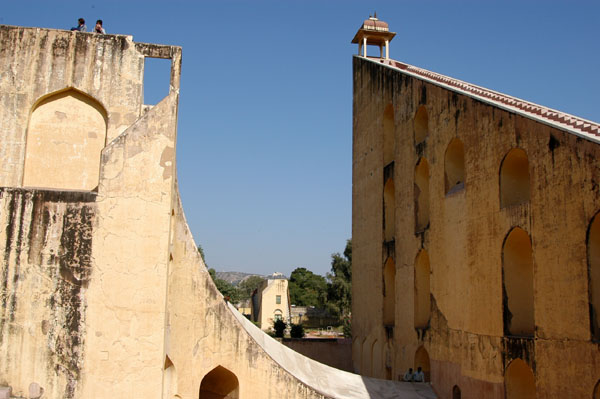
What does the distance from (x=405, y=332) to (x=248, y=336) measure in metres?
5.55

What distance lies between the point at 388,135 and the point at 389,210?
7.04 ft

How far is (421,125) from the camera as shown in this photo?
14.1m

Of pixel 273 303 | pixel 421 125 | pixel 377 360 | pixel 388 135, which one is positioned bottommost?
pixel 377 360

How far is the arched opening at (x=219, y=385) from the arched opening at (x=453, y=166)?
18.5ft

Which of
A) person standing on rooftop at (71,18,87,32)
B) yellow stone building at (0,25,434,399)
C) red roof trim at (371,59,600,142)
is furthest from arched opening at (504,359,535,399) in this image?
person standing on rooftop at (71,18,87,32)

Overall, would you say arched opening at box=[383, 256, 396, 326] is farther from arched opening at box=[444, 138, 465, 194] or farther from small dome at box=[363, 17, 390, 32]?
small dome at box=[363, 17, 390, 32]

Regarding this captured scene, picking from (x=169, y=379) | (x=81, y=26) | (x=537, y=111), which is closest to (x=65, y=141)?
(x=81, y=26)

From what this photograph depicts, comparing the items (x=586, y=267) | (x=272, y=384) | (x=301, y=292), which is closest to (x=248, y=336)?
(x=272, y=384)

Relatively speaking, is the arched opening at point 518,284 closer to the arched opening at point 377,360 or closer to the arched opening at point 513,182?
the arched opening at point 513,182

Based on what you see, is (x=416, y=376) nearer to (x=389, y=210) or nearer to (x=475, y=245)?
(x=475, y=245)

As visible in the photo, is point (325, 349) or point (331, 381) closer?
point (331, 381)

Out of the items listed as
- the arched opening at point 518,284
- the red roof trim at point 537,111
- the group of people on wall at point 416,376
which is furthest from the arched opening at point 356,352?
the arched opening at point 518,284

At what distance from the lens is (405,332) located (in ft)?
45.2

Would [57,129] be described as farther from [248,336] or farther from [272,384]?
[272,384]
